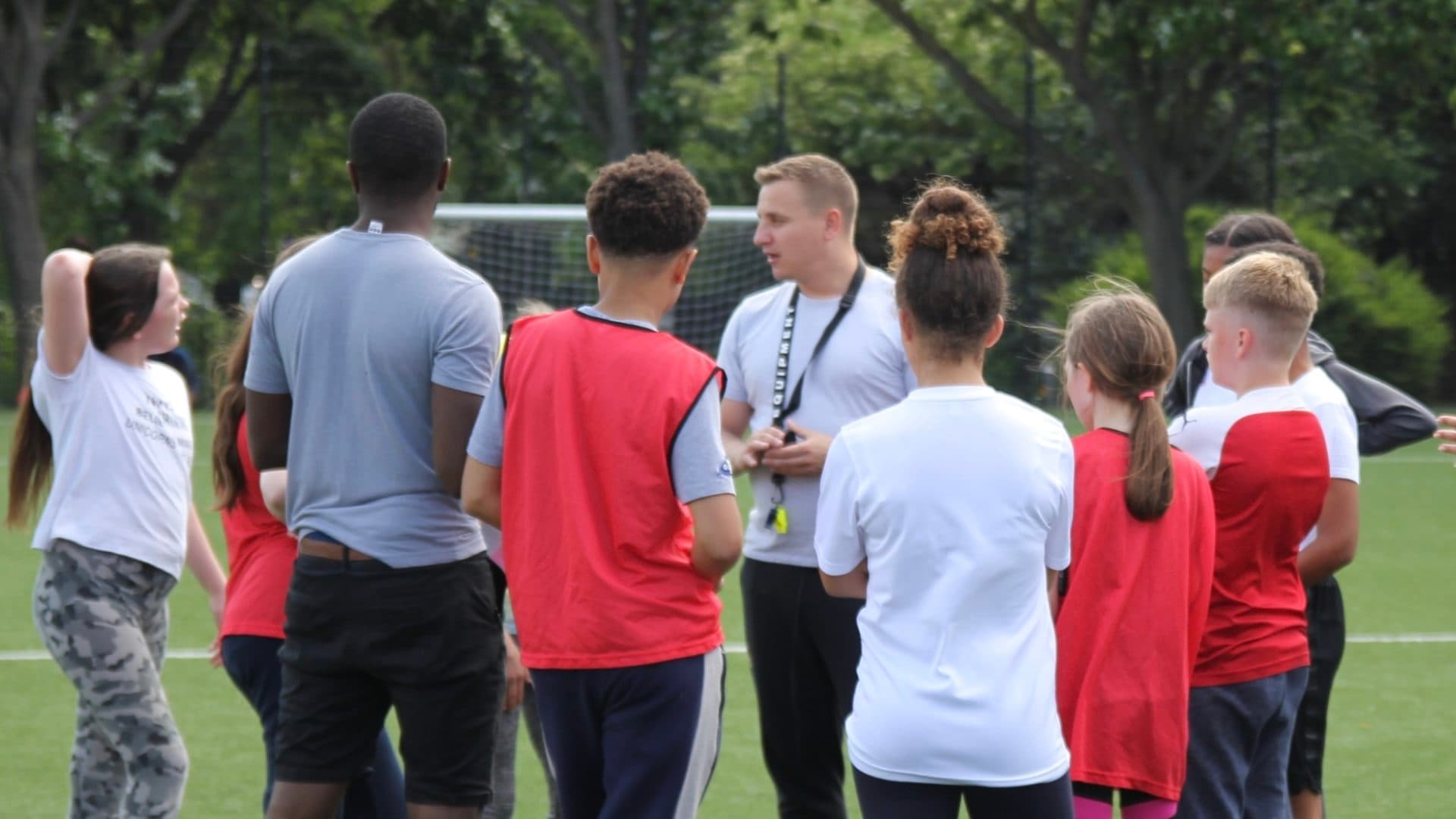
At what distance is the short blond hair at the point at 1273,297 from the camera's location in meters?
3.79

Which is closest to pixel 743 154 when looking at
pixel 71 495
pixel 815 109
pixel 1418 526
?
pixel 815 109

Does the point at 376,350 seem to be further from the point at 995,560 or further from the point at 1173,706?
the point at 1173,706

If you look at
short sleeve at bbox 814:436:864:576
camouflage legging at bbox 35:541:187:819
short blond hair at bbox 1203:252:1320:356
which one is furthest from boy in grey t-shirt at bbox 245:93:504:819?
short blond hair at bbox 1203:252:1320:356

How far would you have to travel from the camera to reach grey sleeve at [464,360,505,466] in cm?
330

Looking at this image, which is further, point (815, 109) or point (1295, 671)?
point (815, 109)

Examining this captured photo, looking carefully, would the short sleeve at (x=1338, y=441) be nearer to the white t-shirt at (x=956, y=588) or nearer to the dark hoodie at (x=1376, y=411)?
the dark hoodie at (x=1376, y=411)

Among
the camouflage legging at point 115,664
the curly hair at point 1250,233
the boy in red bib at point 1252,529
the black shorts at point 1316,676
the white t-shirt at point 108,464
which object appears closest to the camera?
the boy in red bib at point 1252,529

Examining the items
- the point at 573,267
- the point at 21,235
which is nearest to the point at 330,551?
the point at 573,267

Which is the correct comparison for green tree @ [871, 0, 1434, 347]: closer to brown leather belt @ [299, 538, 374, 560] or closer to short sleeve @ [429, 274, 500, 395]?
short sleeve @ [429, 274, 500, 395]

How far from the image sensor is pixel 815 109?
25.5 meters

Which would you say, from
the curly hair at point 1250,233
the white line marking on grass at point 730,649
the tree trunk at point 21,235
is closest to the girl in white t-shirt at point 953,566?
the curly hair at point 1250,233

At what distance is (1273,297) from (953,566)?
136 centimetres

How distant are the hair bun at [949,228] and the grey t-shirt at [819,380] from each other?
1274mm

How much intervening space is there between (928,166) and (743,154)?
341cm
